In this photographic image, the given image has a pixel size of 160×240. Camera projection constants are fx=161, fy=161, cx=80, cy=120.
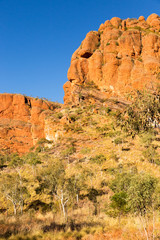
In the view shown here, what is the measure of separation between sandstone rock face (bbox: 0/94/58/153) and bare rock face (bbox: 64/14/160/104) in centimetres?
1858

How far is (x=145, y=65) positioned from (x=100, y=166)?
185ft

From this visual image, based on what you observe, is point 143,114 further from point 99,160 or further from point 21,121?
point 21,121

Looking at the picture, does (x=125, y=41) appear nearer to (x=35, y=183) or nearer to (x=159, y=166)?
(x=159, y=166)

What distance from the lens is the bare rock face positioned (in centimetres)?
7275

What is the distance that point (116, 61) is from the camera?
77.6m

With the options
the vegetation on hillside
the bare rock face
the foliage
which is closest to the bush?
the vegetation on hillside

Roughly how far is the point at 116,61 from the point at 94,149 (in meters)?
49.5

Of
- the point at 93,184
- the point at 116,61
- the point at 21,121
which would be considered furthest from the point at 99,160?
the point at 21,121

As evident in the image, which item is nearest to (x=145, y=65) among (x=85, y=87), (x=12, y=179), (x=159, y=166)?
(x=85, y=87)

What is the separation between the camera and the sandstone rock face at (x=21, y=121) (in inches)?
3113

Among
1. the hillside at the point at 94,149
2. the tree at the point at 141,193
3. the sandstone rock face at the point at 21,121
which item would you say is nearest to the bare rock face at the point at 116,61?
the hillside at the point at 94,149

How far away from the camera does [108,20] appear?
318ft

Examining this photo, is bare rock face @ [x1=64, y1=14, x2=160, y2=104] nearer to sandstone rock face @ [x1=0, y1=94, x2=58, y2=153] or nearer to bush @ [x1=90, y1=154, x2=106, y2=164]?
sandstone rock face @ [x1=0, y1=94, x2=58, y2=153]

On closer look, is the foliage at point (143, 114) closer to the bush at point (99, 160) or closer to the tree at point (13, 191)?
the tree at point (13, 191)
